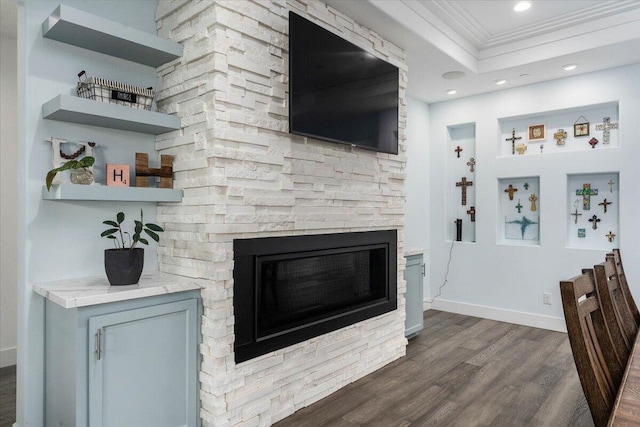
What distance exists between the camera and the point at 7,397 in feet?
8.41

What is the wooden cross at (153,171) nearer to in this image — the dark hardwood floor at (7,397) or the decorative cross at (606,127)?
the dark hardwood floor at (7,397)

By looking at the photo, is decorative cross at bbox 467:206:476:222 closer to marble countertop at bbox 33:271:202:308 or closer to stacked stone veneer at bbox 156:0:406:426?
stacked stone veneer at bbox 156:0:406:426

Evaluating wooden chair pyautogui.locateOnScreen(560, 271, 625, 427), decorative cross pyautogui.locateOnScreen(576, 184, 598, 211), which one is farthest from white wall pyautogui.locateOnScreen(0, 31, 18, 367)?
decorative cross pyautogui.locateOnScreen(576, 184, 598, 211)

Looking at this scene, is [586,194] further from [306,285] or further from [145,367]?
[145,367]

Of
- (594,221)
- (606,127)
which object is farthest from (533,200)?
(606,127)

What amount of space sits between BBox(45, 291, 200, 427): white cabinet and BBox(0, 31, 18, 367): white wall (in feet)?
4.60

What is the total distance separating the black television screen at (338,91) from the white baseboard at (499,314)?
2.41 meters

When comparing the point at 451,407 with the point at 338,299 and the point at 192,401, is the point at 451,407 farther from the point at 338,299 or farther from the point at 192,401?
the point at 192,401

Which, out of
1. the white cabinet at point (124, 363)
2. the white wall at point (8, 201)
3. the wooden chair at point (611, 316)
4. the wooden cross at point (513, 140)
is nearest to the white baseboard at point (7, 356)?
the white wall at point (8, 201)

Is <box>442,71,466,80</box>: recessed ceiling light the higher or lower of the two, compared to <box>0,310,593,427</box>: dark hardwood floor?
higher

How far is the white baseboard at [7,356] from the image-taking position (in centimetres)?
302

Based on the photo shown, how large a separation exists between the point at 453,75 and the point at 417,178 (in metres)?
1.29

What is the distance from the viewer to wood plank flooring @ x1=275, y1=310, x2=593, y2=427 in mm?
2359

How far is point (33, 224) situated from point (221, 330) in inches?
41.9
